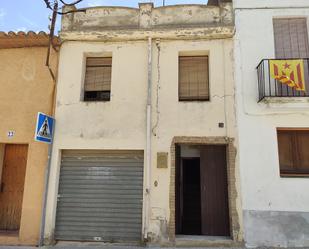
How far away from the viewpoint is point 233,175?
753 centimetres

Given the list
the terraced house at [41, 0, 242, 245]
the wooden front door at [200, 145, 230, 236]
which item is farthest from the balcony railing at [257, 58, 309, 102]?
the wooden front door at [200, 145, 230, 236]

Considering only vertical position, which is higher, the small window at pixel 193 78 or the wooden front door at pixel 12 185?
the small window at pixel 193 78

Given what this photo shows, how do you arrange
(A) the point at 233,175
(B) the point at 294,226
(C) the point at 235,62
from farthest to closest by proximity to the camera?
(C) the point at 235,62
(A) the point at 233,175
(B) the point at 294,226

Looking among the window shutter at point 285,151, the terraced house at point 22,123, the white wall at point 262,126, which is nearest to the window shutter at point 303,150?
the window shutter at point 285,151

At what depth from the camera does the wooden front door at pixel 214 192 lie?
805 cm

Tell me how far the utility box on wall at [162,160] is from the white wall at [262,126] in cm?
205

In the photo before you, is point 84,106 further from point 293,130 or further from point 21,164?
point 293,130

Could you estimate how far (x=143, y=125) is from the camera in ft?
26.0

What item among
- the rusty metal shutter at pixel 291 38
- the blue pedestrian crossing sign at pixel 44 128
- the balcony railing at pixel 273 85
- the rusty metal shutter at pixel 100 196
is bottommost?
the rusty metal shutter at pixel 100 196

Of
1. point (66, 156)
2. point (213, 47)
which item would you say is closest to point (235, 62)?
point (213, 47)

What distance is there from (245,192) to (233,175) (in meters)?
0.53

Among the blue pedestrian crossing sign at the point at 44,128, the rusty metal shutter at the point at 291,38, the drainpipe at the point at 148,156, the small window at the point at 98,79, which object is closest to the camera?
the blue pedestrian crossing sign at the point at 44,128

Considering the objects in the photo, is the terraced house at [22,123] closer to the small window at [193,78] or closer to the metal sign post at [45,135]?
the metal sign post at [45,135]

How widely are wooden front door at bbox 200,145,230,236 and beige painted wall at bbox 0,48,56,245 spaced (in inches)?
184
